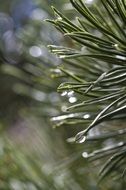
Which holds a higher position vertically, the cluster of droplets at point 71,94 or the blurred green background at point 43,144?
the blurred green background at point 43,144

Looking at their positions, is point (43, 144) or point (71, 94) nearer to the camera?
point (71, 94)

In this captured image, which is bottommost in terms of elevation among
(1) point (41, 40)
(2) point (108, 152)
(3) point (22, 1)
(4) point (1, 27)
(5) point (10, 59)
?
(2) point (108, 152)

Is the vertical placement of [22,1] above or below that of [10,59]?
above

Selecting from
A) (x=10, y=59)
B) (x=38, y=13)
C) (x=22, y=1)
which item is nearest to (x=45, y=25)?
(x=38, y=13)

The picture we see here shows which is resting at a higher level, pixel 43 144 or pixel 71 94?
pixel 43 144

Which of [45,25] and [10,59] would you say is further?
[10,59]

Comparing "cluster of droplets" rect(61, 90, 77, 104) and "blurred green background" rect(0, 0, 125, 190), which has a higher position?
"blurred green background" rect(0, 0, 125, 190)

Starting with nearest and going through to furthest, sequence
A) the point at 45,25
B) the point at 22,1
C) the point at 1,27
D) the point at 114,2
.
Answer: the point at 114,2 → the point at 45,25 → the point at 1,27 → the point at 22,1

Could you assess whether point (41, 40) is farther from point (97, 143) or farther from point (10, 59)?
point (10, 59)

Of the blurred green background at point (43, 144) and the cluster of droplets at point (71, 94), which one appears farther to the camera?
the blurred green background at point (43, 144)

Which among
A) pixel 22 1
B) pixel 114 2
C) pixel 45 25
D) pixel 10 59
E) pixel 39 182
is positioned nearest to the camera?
pixel 114 2

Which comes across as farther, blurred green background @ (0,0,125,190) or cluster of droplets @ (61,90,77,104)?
blurred green background @ (0,0,125,190)
